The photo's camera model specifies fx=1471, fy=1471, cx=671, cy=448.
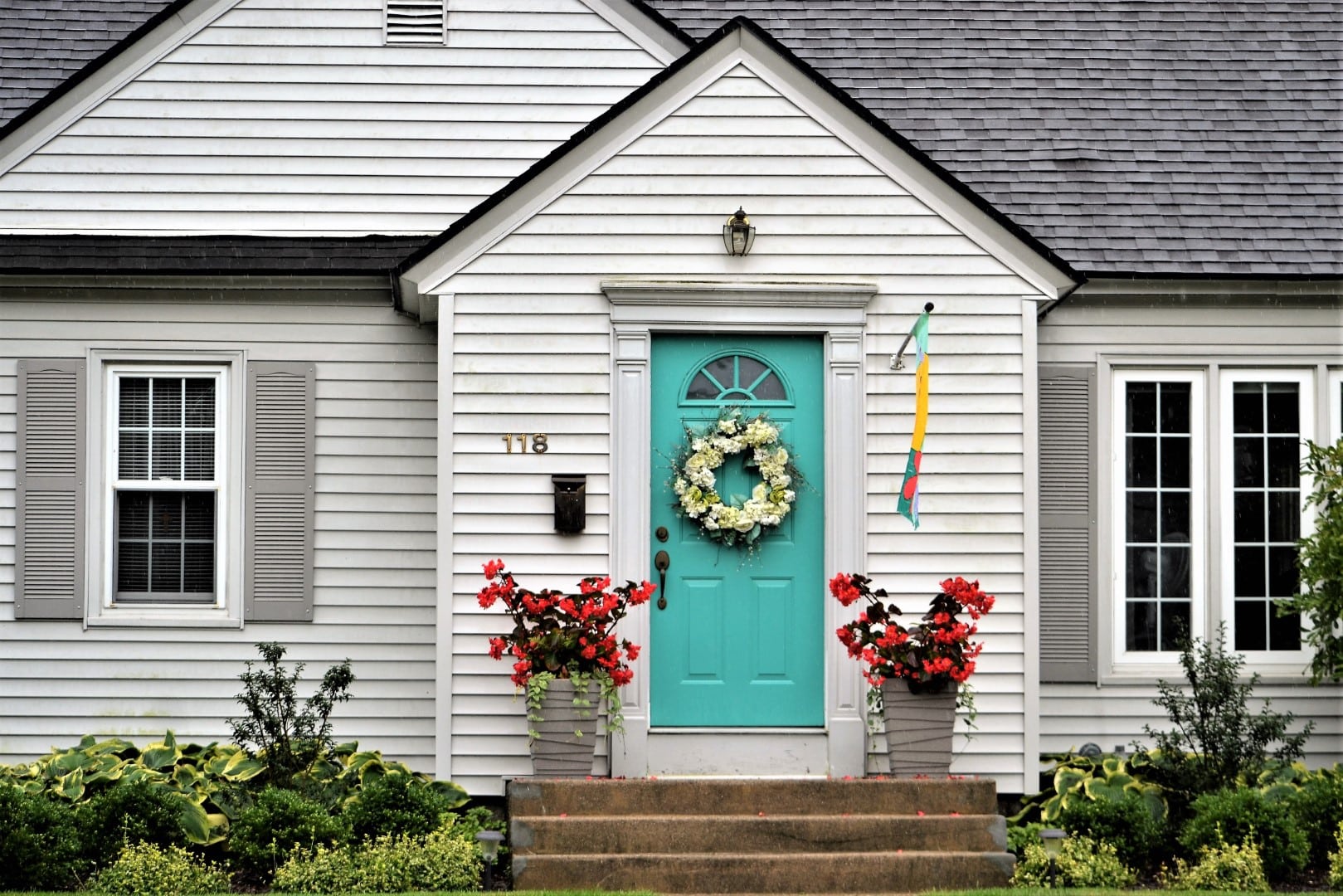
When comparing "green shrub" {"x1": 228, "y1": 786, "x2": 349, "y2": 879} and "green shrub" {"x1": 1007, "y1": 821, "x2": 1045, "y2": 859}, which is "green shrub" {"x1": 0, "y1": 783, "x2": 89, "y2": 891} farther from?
"green shrub" {"x1": 1007, "y1": 821, "x2": 1045, "y2": 859}

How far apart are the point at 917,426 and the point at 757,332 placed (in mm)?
1197

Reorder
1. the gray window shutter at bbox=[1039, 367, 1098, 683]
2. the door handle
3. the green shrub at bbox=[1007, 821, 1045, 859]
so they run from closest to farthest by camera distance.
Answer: the green shrub at bbox=[1007, 821, 1045, 859], the door handle, the gray window shutter at bbox=[1039, 367, 1098, 683]

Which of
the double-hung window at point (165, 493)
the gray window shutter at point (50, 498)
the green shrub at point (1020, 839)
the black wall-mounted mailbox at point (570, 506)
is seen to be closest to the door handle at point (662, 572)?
the black wall-mounted mailbox at point (570, 506)

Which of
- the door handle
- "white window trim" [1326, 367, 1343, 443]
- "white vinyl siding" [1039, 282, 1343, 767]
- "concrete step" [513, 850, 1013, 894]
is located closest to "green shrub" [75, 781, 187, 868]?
"concrete step" [513, 850, 1013, 894]

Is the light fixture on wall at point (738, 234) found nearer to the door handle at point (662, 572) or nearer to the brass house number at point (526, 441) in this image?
the brass house number at point (526, 441)

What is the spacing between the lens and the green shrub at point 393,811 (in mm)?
7449

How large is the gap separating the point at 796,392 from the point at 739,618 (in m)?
1.33

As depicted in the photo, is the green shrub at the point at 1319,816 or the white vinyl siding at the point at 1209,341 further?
the white vinyl siding at the point at 1209,341

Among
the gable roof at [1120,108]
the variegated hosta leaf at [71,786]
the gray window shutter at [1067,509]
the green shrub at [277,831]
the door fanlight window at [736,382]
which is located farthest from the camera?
the gable roof at [1120,108]

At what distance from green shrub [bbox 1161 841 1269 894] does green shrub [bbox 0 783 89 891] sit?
5.46m

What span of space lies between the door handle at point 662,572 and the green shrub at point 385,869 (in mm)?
1727

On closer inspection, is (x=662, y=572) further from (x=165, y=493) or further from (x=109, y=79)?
(x=109, y=79)

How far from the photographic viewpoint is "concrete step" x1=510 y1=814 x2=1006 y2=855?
24.2 feet

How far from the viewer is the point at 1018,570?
8.27 meters
